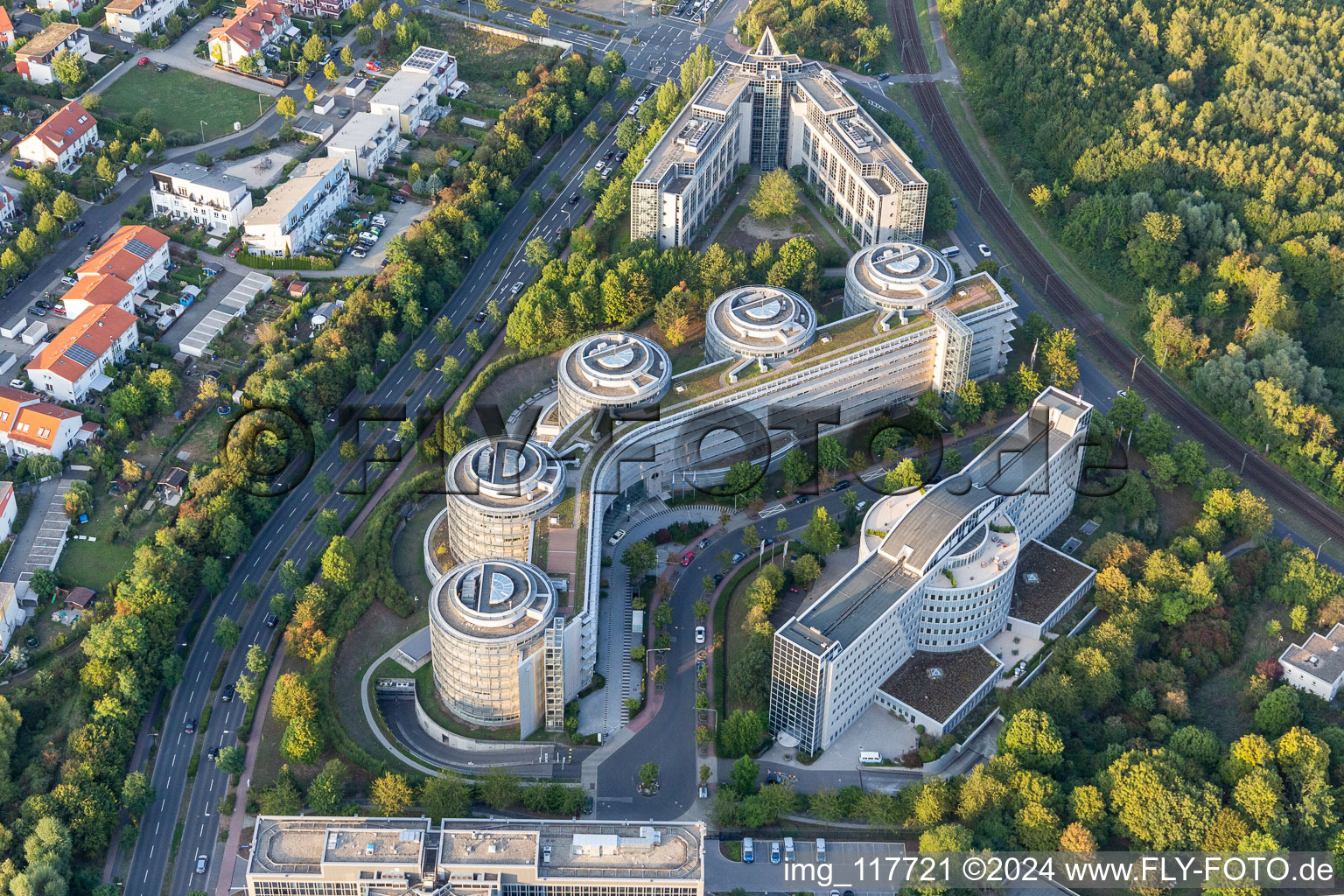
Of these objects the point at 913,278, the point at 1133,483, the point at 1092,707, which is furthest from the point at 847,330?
the point at 1092,707

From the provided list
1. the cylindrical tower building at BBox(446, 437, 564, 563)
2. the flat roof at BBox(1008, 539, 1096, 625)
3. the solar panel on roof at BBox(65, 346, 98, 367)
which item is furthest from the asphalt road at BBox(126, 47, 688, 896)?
the flat roof at BBox(1008, 539, 1096, 625)

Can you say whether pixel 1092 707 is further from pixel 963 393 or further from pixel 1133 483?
pixel 963 393

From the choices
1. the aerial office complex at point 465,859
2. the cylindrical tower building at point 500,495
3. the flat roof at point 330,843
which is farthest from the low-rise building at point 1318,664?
the flat roof at point 330,843

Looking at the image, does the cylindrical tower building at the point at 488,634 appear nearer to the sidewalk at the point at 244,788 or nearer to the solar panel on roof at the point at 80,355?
the sidewalk at the point at 244,788

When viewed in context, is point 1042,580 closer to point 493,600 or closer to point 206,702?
point 493,600

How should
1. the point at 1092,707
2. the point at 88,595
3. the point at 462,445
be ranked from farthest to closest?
1. the point at 462,445
2. the point at 88,595
3. the point at 1092,707

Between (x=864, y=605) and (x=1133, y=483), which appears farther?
(x=1133, y=483)

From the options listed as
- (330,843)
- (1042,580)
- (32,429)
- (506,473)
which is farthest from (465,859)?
(32,429)
